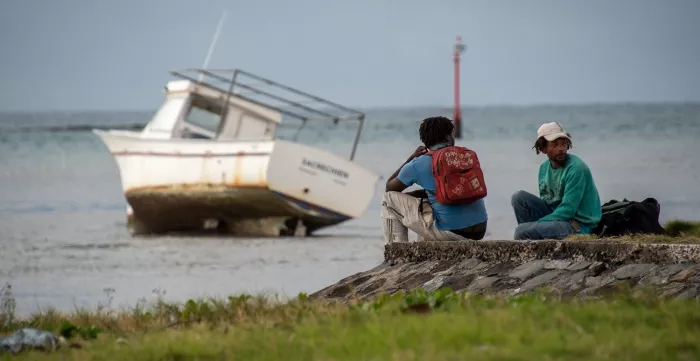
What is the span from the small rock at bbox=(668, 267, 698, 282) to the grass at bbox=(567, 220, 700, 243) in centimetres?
75

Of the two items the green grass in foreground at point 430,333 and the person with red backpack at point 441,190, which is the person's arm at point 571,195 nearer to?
the person with red backpack at point 441,190

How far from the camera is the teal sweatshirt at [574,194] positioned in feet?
28.3

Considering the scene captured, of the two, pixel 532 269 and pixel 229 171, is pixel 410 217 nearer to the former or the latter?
pixel 532 269

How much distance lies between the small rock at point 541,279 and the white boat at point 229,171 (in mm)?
13064

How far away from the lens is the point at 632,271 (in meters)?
7.32

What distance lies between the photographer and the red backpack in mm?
8695

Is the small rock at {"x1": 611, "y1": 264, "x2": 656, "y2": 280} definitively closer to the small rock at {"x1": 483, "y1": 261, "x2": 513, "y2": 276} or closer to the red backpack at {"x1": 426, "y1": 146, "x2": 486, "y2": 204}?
the small rock at {"x1": 483, "y1": 261, "x2": 513, "y2": 276}

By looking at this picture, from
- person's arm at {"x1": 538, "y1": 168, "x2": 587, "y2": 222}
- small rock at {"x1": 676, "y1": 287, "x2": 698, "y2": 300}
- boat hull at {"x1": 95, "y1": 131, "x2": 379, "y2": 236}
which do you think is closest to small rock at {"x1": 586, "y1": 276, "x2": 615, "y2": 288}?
small rock at {"x1": 676, "y1": 287, "x2": 698, "y2": 300}

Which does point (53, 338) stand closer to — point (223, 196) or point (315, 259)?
point (315, 259)

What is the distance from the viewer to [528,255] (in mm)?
8117

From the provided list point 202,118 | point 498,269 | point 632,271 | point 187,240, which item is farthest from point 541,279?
point 202,118

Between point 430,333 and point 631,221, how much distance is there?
3705 millimetres

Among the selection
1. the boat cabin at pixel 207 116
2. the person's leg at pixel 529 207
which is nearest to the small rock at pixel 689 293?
the person's leg at pixel 529 207

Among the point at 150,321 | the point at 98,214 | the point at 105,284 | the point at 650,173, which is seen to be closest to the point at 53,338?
the point at 150,321
